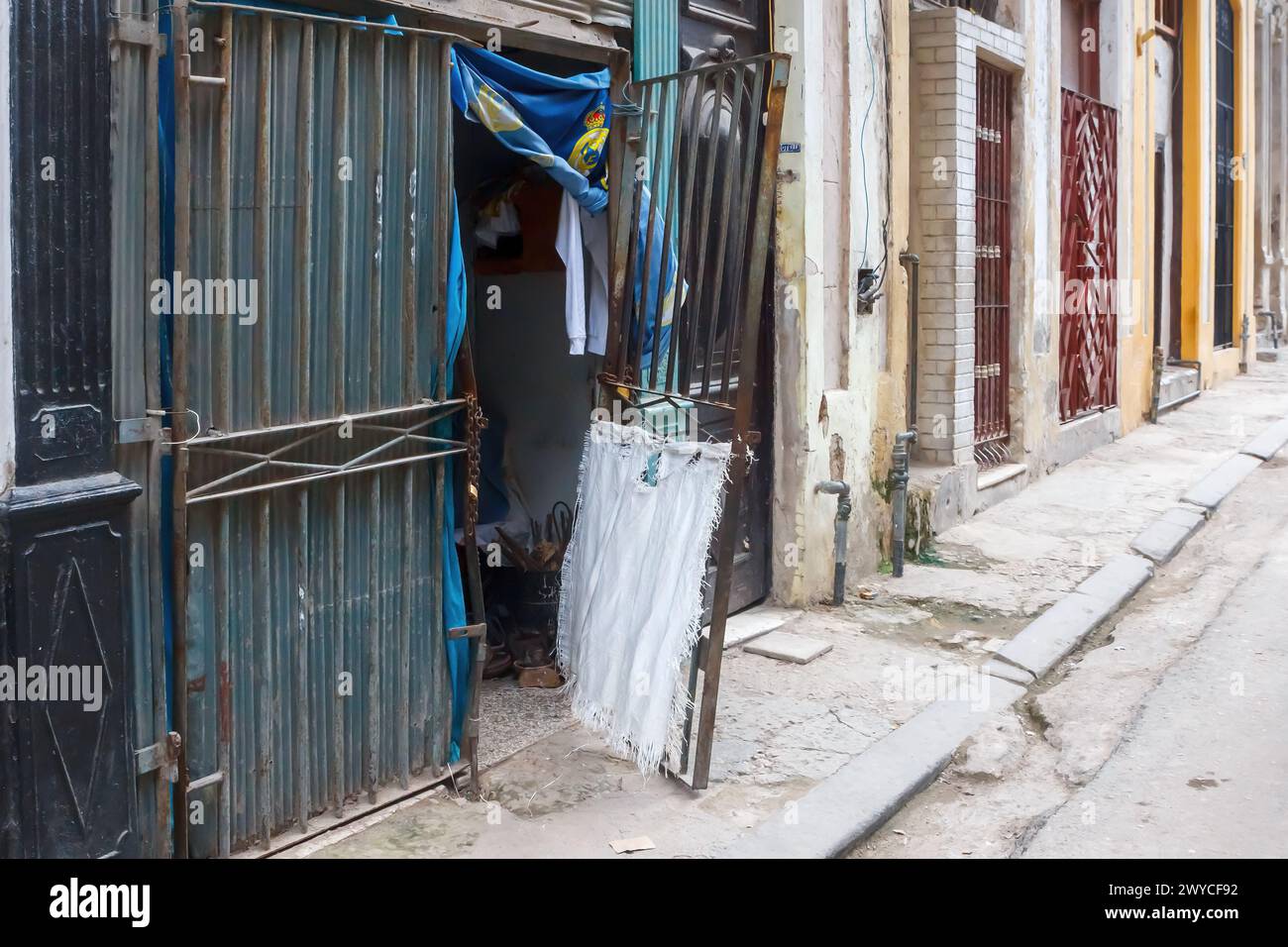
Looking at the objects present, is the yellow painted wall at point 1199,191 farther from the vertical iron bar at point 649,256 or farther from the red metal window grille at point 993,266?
the vertical iron bar at point 649,256

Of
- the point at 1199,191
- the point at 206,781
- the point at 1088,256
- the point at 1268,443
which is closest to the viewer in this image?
the point at 206,781

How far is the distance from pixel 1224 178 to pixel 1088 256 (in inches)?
301

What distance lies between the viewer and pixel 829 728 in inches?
222

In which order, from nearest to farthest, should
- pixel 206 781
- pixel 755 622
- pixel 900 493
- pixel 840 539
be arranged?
pixel 206 781
pixel 755 622
pixel 840 539
pixel 900 493

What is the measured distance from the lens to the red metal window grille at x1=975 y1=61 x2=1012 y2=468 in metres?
10.2

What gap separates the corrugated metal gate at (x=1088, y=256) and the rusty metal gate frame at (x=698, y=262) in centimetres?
685

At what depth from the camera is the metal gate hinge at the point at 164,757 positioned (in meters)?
3.80

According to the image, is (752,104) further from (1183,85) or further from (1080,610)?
(1183,85)

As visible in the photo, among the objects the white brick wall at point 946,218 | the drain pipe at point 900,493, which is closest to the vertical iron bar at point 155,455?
the drain pipe at point 900,493

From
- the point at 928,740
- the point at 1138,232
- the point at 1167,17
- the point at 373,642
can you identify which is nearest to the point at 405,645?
the point at 373,642

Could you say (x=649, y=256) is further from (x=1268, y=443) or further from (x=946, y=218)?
(x=1268, y=443)

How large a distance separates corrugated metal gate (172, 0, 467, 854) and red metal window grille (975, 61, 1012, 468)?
656cm
